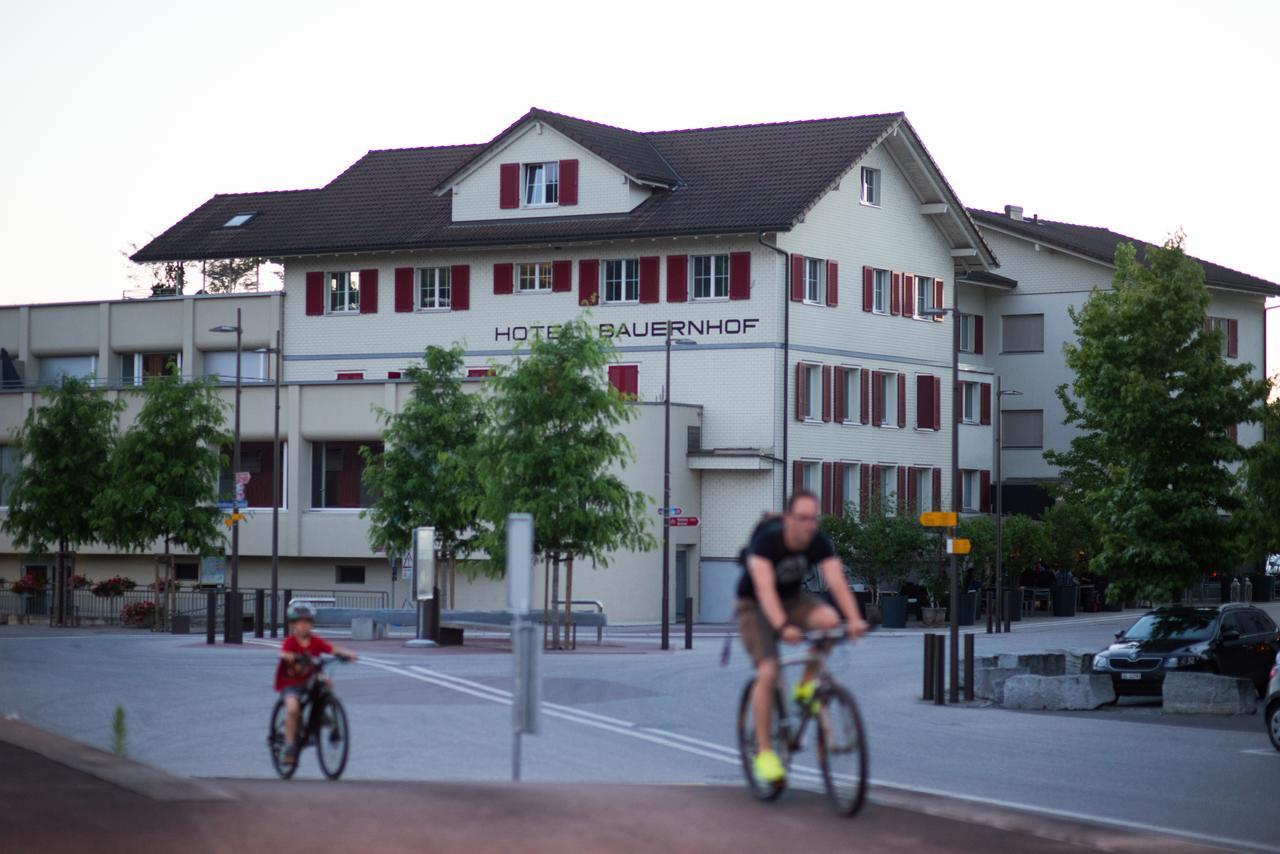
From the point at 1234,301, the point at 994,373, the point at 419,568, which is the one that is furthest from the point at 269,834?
the point at 1234,301

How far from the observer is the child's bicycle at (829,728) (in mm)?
11492

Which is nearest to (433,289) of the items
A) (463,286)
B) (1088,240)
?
(463,286)

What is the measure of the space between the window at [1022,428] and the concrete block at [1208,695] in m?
46.6

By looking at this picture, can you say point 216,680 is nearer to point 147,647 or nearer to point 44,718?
point 44,718

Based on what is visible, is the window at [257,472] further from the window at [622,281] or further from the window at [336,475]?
the window at [622,281]

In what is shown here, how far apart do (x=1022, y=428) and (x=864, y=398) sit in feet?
49.2

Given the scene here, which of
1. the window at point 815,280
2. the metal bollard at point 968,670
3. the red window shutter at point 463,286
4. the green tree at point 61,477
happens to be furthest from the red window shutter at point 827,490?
the metal bollard at point 968,670

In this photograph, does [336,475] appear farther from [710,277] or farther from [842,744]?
[842,744]

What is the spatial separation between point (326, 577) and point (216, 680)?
98.5 ft

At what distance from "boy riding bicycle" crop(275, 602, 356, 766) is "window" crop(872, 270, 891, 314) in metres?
47.7

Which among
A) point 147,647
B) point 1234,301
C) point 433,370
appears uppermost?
point 1234,301

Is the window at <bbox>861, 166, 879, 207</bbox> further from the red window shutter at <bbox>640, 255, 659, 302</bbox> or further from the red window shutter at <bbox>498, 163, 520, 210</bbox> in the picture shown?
the red window shutter at <bbox>498, 163, 520, 210</bbox>

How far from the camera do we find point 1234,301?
3209 inches

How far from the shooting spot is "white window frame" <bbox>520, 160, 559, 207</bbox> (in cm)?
6188
